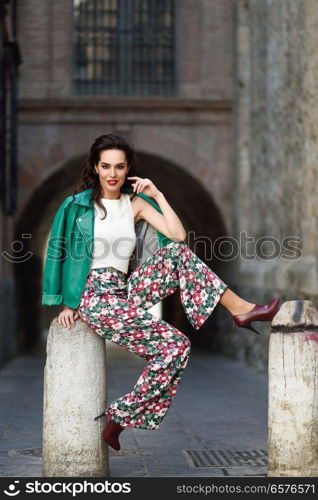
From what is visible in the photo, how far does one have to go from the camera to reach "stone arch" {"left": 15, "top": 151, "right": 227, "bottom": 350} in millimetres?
16719

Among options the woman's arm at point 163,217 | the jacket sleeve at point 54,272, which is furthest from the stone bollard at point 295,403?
the jacket sleeve at point 54,272

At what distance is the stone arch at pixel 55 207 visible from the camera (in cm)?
1672

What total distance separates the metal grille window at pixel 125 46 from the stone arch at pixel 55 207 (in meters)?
1.33

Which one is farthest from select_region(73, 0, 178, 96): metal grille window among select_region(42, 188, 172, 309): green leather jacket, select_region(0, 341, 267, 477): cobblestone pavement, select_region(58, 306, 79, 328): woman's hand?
select_region(58, 306, 79, 328): woman's hand

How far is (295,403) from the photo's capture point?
15.8 ft

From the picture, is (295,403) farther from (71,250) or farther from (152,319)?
(71,250)

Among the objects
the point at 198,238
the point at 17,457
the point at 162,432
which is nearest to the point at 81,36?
the point at 198,238

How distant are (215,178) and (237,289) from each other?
2.17 m

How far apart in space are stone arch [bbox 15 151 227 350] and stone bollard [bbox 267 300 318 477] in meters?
11.7

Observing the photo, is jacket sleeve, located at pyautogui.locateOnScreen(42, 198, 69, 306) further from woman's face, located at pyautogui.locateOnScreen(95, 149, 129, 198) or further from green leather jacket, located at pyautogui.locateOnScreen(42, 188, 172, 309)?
woman's face, located at pyautogui.locateOnScreen(95, 149, 129, 198)

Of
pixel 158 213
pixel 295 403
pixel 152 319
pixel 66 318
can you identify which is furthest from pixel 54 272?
pixel 295 403

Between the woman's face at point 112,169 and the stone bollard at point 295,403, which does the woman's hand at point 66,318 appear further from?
the stone bollard at point 295,403

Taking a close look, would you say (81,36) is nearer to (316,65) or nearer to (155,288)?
(316,65)

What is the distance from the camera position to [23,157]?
641 inches
